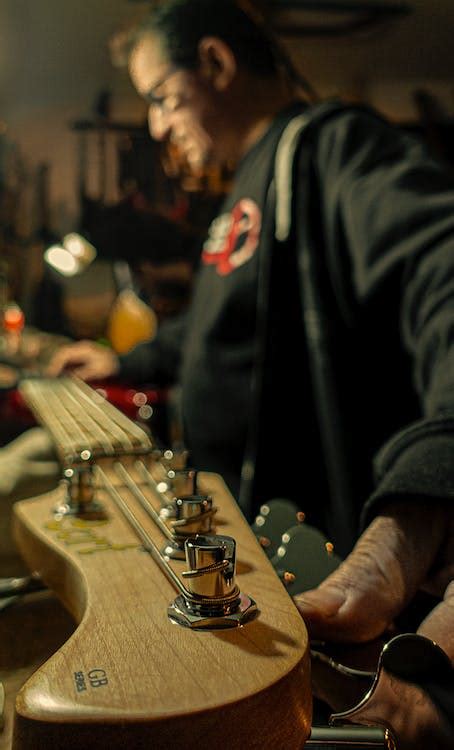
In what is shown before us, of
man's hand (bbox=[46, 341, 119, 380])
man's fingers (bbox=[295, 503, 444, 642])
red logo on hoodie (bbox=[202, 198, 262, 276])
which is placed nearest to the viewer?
man's fingers (bbox=[295, 503, 444, 642])

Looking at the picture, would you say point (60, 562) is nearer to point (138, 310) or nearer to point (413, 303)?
point (413, 303)

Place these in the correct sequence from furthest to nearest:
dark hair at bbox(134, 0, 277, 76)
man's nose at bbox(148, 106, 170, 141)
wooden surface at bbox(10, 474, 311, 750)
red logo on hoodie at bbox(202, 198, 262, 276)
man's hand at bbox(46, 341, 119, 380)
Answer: man's hand at bbox(46, 341, 119, 380)
man's nose at bbox(148, 106, 170, 141)
dark hair at bbox(134, 0, 277, 76)
red logo on hoodie at bbox(202, 198, 262, 276)
wooden surface at bbox(10, 474, 311, 750)

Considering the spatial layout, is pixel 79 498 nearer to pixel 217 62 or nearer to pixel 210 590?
pixel 210 590

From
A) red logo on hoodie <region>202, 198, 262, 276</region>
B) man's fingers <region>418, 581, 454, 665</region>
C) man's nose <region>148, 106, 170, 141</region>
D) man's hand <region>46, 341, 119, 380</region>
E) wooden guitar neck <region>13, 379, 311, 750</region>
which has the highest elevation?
man's nose <region>148, 106, 170, 141</region>

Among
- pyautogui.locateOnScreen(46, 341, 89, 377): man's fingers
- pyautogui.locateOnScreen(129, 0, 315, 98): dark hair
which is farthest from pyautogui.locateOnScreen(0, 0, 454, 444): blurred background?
pyautogui.locateOnScreen(129, 0, 315, 98): dark hair

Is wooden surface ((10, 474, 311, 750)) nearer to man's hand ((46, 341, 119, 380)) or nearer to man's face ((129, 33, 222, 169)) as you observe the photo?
man's face ((129, 33, 222, 169))

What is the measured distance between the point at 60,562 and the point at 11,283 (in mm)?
3303

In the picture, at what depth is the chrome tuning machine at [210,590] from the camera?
0.39m

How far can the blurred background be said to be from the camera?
3.50 m

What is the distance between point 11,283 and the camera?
3662mm

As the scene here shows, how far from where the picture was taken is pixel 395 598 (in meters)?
0.46

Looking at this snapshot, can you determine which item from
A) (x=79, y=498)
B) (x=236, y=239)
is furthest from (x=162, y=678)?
(x=236, y=239)

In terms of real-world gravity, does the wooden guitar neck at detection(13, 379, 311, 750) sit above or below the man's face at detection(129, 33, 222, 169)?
below

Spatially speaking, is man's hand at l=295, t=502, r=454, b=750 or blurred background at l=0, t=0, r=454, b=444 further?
blurred background at l=0, t=0, r=454, b=444
